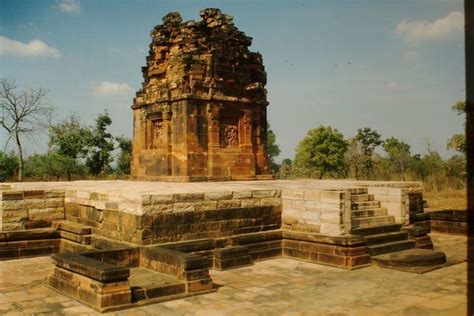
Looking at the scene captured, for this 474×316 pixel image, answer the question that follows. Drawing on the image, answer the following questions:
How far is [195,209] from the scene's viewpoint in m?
8.02

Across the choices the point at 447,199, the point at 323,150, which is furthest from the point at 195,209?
the point at 323,150

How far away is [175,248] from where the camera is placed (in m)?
7.52

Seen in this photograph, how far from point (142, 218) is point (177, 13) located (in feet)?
26.3

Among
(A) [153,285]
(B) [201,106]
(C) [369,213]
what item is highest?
(B) [201,106]

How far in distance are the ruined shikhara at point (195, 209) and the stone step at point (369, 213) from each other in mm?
31

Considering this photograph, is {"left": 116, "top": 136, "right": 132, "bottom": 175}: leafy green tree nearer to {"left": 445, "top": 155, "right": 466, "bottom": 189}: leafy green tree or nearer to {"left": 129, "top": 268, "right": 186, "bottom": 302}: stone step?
{"left": 445, "top": 155, "right": 466, "bottom": 189}: leafy green tree

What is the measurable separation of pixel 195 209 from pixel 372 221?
3.73m

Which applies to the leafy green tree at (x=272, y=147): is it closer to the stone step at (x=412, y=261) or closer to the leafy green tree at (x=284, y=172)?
the leafy green tree at (x=284, y=172)

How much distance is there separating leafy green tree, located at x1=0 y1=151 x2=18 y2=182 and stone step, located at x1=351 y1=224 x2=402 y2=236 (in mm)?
20482

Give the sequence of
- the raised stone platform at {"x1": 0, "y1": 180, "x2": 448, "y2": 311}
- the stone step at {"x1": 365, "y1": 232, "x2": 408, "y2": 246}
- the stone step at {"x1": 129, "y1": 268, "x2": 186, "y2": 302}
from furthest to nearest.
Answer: the stone step at {"x1": 365, "y1": 232, "x2": 408, "y2": 246}
the raised stone platform at {"x1": 0, "y1": 180, "x2": 448, "y2": 311}
the stone step at {"x1": 129, "y1": 268, "x2": 186, "y2": 302}

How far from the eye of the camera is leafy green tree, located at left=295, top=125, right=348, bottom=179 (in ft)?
120

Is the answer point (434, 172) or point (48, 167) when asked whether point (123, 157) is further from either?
point (434, 172)

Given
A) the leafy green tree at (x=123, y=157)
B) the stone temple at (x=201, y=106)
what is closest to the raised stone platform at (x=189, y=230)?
the stone temple at (x=201, y=106)

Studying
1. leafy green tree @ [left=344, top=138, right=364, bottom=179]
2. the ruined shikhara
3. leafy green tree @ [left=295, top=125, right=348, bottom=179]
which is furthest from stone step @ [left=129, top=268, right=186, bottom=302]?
leafy green tree @ [left=295, top=125, right=348, bottom=179]
